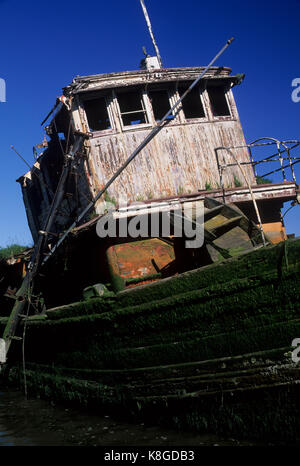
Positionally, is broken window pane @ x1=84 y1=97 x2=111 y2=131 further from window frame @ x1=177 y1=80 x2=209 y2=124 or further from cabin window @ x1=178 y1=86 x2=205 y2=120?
cabin window @ x1=178 y1=86 x2=205 y2=120

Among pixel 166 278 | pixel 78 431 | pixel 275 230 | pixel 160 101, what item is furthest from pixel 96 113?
pixel 78 431

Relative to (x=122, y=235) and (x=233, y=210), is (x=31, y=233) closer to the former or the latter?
(x=122, y=235)

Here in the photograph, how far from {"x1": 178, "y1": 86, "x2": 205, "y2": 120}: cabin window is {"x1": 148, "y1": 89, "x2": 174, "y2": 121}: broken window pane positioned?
46 centimetres

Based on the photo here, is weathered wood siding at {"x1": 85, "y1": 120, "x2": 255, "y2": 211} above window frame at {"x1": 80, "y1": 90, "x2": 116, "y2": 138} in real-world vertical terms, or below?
below

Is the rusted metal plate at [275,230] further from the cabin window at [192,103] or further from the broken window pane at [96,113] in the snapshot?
the broken window pane at [96,113]

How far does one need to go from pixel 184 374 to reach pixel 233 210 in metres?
3.23

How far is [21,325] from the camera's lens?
27.3 ft

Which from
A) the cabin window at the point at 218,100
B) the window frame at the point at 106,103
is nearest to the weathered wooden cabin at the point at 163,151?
the window frame at the point at 106,103

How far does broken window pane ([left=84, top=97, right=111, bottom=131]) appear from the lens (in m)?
9.77

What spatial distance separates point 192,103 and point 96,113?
3270mm

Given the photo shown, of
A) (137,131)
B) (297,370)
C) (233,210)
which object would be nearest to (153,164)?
(137,131)

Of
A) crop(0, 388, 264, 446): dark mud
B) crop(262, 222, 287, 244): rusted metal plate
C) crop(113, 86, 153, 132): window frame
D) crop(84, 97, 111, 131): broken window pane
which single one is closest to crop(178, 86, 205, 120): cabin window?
crop(113, 86, 153, 132): window frame

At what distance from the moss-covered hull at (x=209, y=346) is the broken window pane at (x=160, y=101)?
700cm

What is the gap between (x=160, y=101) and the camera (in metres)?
10.6
